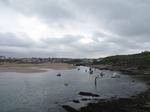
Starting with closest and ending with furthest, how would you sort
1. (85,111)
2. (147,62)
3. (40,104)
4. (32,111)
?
(85,111) < (32,111) < (40,104) < (147,62)

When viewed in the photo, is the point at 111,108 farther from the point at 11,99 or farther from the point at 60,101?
the point at 11,99

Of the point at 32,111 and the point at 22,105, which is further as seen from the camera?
the point at 22,105

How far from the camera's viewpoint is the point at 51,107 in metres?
22.3

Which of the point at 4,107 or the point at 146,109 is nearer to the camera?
the point at 146,109

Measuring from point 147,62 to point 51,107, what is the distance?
100.0 meters

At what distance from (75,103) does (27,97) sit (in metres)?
9.38

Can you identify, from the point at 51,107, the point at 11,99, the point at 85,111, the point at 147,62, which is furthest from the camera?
the point at 147,62

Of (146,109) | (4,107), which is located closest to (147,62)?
(146,109)

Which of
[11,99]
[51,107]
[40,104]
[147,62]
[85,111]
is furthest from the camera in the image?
[147,62]

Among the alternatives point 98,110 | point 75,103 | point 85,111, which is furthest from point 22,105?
point 98,110

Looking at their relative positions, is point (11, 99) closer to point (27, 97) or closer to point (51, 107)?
point (27, 97)

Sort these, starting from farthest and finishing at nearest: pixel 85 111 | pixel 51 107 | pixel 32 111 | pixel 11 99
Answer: pixel 11 99
pixel 51 107
pixel 32 111
pixel 85 111

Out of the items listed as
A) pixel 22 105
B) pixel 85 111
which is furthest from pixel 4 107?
pixel 85 111

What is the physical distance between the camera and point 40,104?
23750mm
